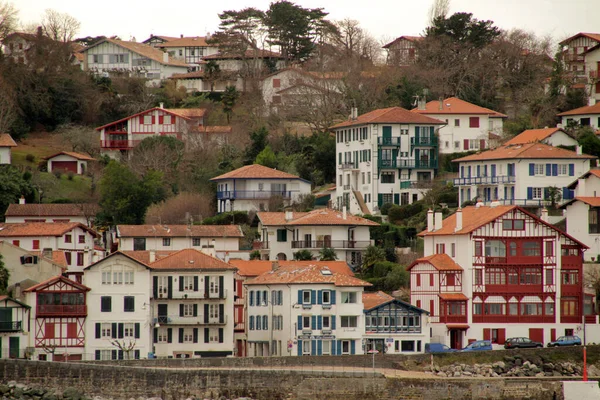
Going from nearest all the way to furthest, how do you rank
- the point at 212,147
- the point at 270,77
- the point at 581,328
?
the point at 581,328 → the point at 212,147 → the point at 270,77

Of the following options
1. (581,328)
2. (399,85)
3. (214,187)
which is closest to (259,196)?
(214,187)

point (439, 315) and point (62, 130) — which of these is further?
point (62, 130)

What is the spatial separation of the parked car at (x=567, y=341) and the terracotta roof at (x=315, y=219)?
16.9m

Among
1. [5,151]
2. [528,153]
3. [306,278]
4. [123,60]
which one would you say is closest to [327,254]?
[306,278]

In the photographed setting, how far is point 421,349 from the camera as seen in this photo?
74.0 metres

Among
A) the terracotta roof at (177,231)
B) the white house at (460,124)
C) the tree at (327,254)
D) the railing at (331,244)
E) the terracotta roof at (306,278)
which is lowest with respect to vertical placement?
the terracotta roof at (306,278)

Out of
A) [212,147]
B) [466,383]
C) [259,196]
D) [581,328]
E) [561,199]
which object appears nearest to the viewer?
[466,383]

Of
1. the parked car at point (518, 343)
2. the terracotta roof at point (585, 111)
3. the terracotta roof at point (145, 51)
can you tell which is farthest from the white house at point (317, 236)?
the terracotta roof at point (145, 51)

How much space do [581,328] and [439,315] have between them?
8.29 metres

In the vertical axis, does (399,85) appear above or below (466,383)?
above

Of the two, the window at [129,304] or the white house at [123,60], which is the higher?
the white house at [123,60]

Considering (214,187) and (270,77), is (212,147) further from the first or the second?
(270,77)

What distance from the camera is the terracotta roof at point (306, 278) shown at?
73000mm

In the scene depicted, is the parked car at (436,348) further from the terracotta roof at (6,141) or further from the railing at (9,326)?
the terracotta roof at (6,141)
